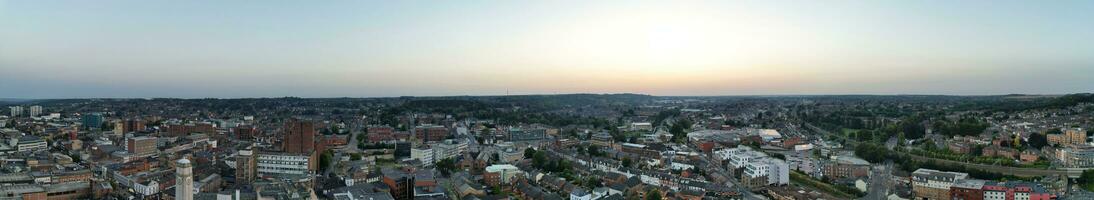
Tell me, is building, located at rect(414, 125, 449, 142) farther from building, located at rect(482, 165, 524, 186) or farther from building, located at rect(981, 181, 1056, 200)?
building, located at rect(981, 181, 1056, 200)

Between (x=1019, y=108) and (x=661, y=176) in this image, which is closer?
(x=661, y=176)

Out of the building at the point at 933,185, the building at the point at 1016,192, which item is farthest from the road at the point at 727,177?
the building at the point at 1016,192

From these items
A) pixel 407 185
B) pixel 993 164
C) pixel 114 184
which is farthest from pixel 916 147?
pixel 114 184

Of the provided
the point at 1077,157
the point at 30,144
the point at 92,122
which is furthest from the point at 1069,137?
the point at 92,122

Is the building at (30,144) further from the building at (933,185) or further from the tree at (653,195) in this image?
the building at (933,185)

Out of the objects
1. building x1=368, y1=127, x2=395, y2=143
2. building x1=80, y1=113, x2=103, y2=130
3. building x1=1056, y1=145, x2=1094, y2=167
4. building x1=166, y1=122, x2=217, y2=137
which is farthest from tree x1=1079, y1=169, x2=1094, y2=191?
building x1=80, y1=113, x2=103, y2=130

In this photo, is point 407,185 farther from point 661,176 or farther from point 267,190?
point 661,176

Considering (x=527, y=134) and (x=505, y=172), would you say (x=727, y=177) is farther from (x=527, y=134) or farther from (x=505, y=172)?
(x=527, y=134)

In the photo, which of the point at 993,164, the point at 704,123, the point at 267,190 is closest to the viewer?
the point at 267,190
